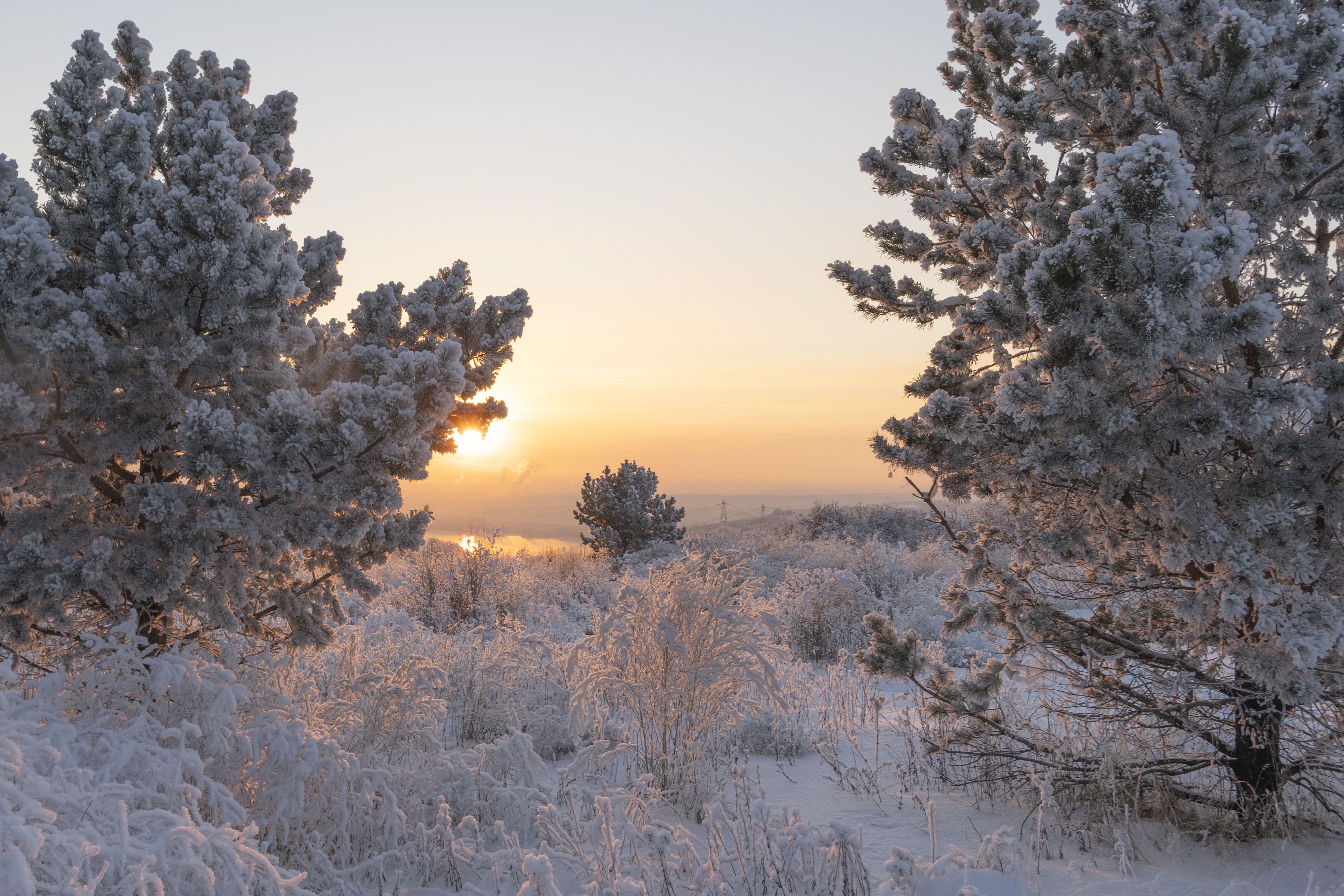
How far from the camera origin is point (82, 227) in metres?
3.68

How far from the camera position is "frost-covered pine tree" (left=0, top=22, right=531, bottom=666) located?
329 cm

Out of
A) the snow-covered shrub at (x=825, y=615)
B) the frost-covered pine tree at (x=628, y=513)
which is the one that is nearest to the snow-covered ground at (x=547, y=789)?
the snow-covered shrub at (x=825, y=615)

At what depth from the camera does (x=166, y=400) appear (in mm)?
3514

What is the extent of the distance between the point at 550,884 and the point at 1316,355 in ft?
12.6

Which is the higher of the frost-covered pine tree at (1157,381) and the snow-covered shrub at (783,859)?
the frost-covered pine tree at (1157,381)

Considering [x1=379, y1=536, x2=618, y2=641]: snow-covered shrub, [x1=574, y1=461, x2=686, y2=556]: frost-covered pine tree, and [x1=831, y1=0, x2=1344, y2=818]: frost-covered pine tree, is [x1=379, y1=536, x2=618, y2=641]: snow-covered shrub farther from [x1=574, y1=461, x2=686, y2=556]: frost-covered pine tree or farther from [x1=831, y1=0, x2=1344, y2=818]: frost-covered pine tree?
[x1=831, y1=0, x2=1344, y2=818]: frost-covered pine tree

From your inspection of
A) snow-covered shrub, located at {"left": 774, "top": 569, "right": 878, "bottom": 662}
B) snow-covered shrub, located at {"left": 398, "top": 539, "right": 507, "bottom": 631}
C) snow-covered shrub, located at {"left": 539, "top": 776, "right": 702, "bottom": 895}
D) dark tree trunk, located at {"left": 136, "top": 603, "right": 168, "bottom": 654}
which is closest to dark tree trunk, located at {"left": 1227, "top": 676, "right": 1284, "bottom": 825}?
snow-covered shrub, located at {"left": 539, "top": 776, "right": 702, "bottom": 895}

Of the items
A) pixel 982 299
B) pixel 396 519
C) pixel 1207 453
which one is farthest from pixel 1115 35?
pixel 396 519

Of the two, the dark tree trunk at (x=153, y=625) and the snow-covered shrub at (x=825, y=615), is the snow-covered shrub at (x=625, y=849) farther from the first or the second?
the snow-covered shrub at (x=825, y=615)

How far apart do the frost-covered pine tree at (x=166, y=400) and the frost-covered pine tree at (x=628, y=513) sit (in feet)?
42.7

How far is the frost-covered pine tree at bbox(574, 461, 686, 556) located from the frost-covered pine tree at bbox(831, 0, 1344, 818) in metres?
12.8

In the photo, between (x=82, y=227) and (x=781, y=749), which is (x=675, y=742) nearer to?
(x=781, y=749)

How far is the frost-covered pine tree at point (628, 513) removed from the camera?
17016 mm

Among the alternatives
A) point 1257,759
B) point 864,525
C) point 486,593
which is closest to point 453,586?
point 486,593
